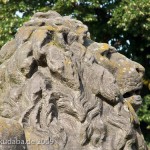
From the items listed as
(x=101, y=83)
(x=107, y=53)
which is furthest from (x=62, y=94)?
(x=107, y=53)

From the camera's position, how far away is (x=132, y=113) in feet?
27.2

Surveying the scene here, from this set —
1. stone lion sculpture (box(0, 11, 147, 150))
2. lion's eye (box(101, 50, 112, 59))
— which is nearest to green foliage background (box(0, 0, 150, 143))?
lion's eye (box(101, 50, 112, 59))

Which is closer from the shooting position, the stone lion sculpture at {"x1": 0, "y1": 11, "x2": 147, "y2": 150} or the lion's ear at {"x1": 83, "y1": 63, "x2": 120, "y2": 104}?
the stone lion sculpture at {"x1": 0, "y1": 11, "x2": 147, "y2": 150}

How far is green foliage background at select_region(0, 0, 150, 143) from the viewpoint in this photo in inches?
824

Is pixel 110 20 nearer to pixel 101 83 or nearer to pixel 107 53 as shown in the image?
pixel 107 53

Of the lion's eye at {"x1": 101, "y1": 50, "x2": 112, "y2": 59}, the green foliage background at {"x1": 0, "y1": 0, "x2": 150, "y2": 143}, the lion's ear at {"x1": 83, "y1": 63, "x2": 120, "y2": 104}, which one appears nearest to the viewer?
the lion's ear at {"x1": 83, "y1": 63, "x2": 120, "y2": 104}

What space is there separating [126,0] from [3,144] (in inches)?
639

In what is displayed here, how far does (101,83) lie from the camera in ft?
26.8

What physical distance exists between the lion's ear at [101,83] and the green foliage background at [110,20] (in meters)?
12.4

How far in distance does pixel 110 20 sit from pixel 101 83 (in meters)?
13.4

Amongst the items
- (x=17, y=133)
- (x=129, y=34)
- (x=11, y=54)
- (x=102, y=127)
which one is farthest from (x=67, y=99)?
(x=129, y=34)

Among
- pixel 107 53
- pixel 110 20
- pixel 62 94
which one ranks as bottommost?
pixel 110 20

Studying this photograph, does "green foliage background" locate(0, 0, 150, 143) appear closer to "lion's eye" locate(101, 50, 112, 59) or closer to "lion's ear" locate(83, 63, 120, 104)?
"lion's eye" locate(101, 50, 112, 59)

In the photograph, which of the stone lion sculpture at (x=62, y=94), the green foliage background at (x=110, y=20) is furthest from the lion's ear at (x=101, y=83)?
the green foliage background at (x=110, y=20)
